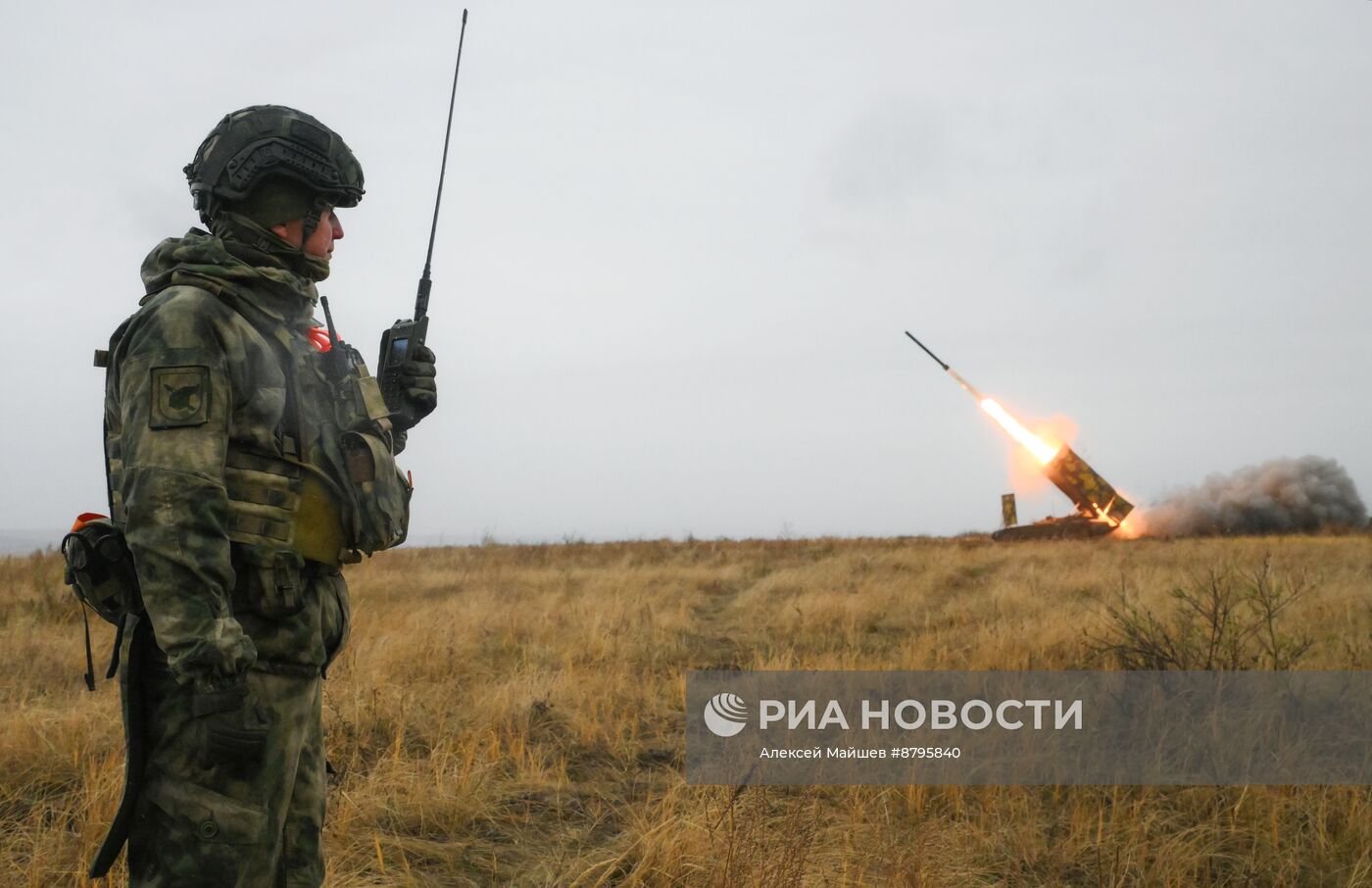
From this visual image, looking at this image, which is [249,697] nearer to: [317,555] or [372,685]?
[317,555]

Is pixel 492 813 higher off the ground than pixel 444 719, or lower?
lower

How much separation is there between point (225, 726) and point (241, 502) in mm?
577

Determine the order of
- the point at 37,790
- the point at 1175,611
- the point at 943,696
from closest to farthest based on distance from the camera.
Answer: the point at 37,790, the point at 943,696, the point at 1175,611

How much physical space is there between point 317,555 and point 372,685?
4174 mm

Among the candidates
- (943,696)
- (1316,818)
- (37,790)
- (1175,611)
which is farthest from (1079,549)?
(37,790)

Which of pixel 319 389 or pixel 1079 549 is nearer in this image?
pixel 319 389

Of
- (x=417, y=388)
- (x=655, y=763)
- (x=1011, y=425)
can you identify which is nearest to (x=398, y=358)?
(x=417, y=388)

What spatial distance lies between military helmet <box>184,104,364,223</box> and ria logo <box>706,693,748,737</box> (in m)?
4.44

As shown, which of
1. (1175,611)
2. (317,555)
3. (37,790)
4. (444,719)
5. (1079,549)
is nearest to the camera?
(317,555)

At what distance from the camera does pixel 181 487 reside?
220cm

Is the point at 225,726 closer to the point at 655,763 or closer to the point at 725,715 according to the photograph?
the point at 655,763

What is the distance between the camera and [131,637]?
241cm

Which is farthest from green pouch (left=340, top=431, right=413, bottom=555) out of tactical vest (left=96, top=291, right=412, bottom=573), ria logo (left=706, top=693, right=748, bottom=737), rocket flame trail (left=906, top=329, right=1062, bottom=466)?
rocket flame trail (left=906, top=329, right=1062, bottom=466)

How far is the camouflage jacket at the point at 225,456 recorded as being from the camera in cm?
218
